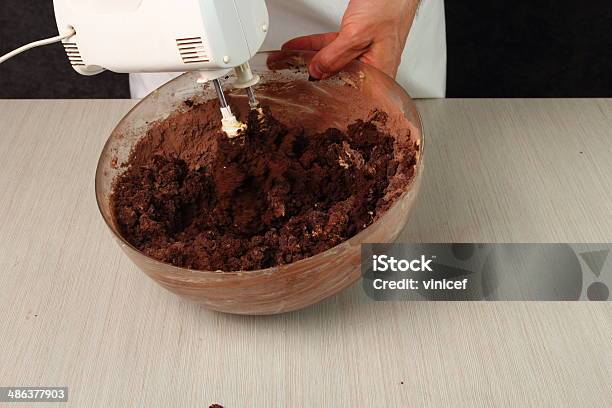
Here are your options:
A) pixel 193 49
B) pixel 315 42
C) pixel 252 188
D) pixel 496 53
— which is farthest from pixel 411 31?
pixel 496 53

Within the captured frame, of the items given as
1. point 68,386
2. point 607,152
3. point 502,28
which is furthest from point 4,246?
point 502,28

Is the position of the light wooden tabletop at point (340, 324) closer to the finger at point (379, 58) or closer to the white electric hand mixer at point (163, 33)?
the finger at point (379, 58)

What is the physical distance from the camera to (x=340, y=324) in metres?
0.80

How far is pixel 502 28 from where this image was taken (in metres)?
1.90

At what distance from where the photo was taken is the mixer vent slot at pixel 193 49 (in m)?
0.66

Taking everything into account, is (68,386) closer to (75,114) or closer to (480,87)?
(75,114)

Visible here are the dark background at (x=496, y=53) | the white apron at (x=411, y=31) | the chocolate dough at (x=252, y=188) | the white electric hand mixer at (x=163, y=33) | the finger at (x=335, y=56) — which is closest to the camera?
the white electric hand mixer at (x=163, y=33)

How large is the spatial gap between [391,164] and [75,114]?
526 mm

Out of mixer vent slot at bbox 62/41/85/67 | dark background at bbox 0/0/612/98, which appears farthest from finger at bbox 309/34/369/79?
dark background at bbox 0/0/612/98

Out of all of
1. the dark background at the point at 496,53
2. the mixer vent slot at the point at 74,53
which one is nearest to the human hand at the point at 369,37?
the mixer vent slot at the point at 74,53

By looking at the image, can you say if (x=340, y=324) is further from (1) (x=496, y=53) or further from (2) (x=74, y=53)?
(1) (x=496, y=53)

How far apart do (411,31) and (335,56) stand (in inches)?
10.4

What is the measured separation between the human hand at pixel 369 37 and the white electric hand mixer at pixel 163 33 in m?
0.18

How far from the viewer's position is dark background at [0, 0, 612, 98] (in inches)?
72.4
